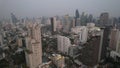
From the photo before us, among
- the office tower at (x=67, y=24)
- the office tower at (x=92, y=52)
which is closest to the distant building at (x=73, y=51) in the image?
the office tower at (x=92, y=52)

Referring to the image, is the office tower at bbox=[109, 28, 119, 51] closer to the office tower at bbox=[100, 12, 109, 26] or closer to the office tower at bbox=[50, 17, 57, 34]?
the office tower at bbox=[100, 12, 109, 26]

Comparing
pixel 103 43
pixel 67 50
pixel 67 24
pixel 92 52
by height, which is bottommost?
pixel 67 50

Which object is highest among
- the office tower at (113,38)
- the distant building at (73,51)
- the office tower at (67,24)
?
the office tower at (67,24)

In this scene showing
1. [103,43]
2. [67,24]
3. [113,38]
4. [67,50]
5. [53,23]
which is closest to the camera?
[103,43]

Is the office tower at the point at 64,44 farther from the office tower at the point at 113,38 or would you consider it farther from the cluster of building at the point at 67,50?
the office tower at the point at 113,38

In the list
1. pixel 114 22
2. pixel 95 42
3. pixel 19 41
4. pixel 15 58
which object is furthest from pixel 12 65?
pixel 114 22

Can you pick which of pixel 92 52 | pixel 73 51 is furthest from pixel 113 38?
pixel 73 51

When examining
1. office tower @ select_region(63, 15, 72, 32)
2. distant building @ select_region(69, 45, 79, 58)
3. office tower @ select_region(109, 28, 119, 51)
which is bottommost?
distant building @ select_region(69, 45, 79, 58)

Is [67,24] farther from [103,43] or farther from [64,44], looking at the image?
[103,43]

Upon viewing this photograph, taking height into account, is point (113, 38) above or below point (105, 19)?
below

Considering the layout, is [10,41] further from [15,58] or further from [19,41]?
[15,58]

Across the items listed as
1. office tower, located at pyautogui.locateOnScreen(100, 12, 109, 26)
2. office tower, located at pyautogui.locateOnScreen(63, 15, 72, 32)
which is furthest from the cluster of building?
office tower, located at pyautogui.locateOnScreen(63, 15, 72, 32)
